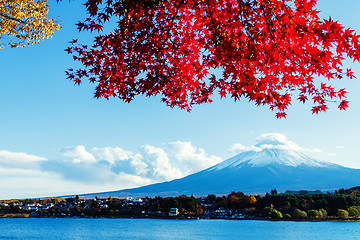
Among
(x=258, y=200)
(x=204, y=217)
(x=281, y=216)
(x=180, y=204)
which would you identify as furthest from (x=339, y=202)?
(x=204, y=217)

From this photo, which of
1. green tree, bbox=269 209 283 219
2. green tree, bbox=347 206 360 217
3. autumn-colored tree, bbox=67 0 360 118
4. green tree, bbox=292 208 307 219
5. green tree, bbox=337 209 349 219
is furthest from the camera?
green tree, bbox=269 209 283 219

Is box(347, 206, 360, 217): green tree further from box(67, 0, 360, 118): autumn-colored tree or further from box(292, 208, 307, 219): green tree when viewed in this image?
box(67, 0, 360, 118): autumn-colored tree

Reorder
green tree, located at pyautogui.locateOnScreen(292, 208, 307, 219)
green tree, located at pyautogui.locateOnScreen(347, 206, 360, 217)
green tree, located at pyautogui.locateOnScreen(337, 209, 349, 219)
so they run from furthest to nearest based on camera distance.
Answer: green tree, located at pyautogui.locateOnScreen(292, 208, 307, 219) < green tree, located at pyautogui.locateOnScreen(347, 206, 360, 217) < green tree, located at pyautogui.locateOnScreen(337, 209, 349, 219)

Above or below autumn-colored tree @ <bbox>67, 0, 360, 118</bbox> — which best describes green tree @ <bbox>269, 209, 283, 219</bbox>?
below

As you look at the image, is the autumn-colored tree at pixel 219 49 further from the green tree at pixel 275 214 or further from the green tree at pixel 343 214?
the green tree at pixel 275 214

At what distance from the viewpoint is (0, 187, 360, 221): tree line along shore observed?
282 feet

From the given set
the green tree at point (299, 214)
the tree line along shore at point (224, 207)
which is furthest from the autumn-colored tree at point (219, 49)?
the green tree at point (299, 214)

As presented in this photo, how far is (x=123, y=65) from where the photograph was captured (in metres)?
7.47

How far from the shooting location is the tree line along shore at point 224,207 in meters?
85.9

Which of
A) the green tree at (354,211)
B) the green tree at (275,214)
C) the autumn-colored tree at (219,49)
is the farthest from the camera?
the green tree at (275,214)

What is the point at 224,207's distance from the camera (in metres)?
122

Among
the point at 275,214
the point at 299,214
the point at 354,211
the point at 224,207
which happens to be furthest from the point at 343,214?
the point at 224,207

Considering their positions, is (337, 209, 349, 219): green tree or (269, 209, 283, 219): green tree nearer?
(337, 209, 349, 219): green tree

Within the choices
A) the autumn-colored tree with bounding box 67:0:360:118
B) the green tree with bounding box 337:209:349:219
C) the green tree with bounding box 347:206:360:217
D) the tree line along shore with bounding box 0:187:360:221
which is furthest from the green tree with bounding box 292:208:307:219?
the autumn-colored tree with bounding box 67:0:360:118
